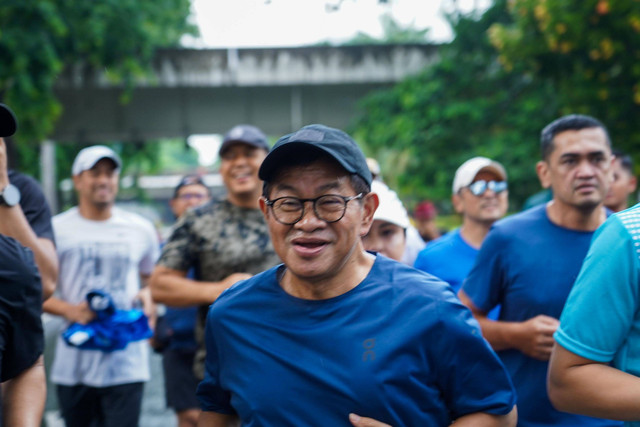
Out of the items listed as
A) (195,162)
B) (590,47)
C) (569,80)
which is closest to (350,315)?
(590,47)

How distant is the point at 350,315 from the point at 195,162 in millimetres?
136364

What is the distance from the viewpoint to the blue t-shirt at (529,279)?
142 inches

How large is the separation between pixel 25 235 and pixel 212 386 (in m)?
1.39

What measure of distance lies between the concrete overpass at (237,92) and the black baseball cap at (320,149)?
24613 mm

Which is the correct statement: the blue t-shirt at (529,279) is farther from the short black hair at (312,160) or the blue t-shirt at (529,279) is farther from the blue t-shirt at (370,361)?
the short black hair at (312,160)

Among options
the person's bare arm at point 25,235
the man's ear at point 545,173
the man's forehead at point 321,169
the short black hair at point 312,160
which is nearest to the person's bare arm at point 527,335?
the man's ear at point 545,173

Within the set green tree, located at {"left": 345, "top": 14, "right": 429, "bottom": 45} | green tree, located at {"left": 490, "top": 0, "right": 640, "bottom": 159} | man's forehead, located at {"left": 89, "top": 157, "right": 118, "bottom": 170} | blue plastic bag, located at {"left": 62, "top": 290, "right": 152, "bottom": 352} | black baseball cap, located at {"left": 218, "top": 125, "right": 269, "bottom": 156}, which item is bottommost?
blue plastic bag, located at {"left": 62, "top": 290, "right": 152, "bottom": 352}

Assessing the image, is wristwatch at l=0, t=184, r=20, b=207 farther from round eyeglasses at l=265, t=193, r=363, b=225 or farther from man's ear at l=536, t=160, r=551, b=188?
man's ear at l=536, t=160, r=551, b=188

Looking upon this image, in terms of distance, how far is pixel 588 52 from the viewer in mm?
14406

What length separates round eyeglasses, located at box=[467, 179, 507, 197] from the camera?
5.65 meters

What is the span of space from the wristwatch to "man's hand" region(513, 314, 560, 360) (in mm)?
2150

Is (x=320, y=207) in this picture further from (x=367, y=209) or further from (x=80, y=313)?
(x=80, y=313)

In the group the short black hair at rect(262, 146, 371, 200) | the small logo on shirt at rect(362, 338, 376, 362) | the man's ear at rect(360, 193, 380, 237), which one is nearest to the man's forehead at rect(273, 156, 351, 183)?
the short black hair at rect(262, 146, 371, 200)

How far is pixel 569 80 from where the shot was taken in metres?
15.3
